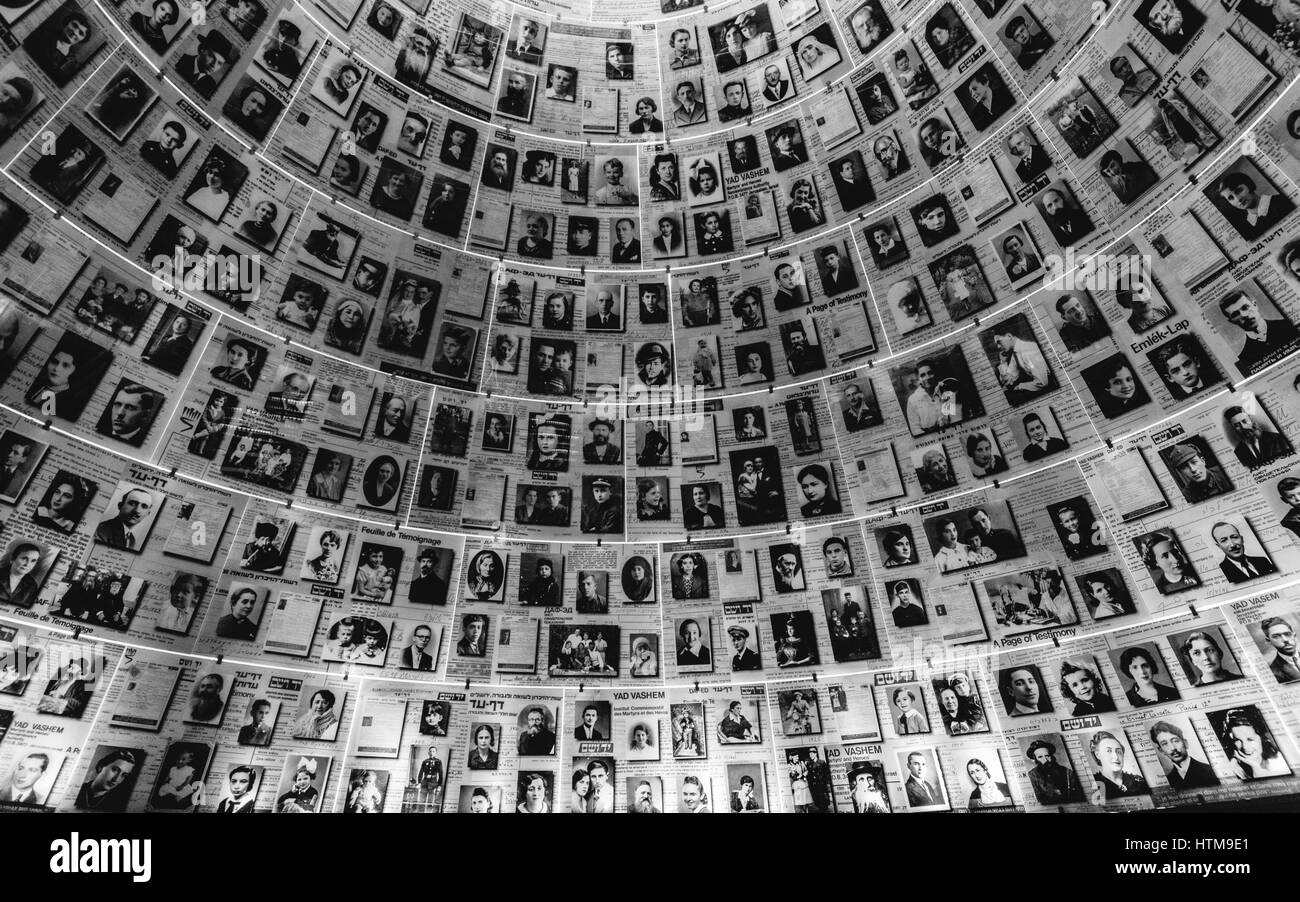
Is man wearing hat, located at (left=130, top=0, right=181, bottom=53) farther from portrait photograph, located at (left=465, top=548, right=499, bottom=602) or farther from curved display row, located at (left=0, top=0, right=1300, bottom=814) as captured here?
portrait photograph, located at (left=465, top=548, right=499, bottom=602)

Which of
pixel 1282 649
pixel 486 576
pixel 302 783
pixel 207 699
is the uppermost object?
pixel 486 576

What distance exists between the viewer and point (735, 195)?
396 inches

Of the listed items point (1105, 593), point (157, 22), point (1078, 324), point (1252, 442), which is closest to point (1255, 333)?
point (1252, 442)

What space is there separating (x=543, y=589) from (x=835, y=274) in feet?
18.0

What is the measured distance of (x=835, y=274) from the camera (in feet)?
30.9

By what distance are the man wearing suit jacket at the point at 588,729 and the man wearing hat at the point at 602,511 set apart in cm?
224

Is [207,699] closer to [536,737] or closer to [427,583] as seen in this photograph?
[427,583]

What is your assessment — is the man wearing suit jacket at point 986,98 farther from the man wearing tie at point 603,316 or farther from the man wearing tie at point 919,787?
the man wearing tie at point 919,787

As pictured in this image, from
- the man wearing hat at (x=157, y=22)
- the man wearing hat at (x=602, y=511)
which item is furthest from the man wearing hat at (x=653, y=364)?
the man wearing hat at (x=157, y=22)

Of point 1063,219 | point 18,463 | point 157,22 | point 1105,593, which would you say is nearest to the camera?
point 18,463

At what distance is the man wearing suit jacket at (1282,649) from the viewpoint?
20.2ft

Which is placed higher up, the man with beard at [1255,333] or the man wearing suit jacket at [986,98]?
the man wearing suit jacket at [986,98]

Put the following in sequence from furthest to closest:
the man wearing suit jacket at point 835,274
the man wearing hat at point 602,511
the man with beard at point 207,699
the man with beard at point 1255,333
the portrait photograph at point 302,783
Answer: the man wearing hat at point 602,511 → the man wearing suit jacket at point 835,274 → the portrait photograph at point 302,783 → the man with beard at point 207,699 → the man with beard at point 1255,333

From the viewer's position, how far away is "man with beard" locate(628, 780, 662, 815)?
8.23 meters
